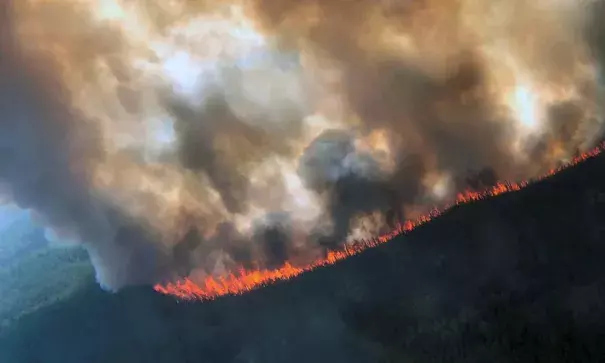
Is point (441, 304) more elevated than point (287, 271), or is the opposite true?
point (287, 271)

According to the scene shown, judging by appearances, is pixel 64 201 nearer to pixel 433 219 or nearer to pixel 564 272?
pixel 433 219

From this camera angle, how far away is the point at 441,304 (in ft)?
12.1

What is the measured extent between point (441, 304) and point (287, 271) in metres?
1.39

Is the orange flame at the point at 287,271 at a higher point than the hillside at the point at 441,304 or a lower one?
higher

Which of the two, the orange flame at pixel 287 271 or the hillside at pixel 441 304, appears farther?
the orange flame at pixel 287 271

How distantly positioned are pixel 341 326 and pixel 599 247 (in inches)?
73.3

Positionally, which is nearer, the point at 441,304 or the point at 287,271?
the point at 441,304

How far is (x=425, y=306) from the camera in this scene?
373 centimetres

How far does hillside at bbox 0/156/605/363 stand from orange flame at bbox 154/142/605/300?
0.06m

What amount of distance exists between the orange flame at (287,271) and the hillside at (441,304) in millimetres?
64

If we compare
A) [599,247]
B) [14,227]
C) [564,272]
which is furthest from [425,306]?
[14,227]

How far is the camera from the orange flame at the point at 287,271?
3.96 m

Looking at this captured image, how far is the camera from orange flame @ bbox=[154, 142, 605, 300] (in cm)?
396

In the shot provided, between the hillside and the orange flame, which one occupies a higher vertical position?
the orange flame
